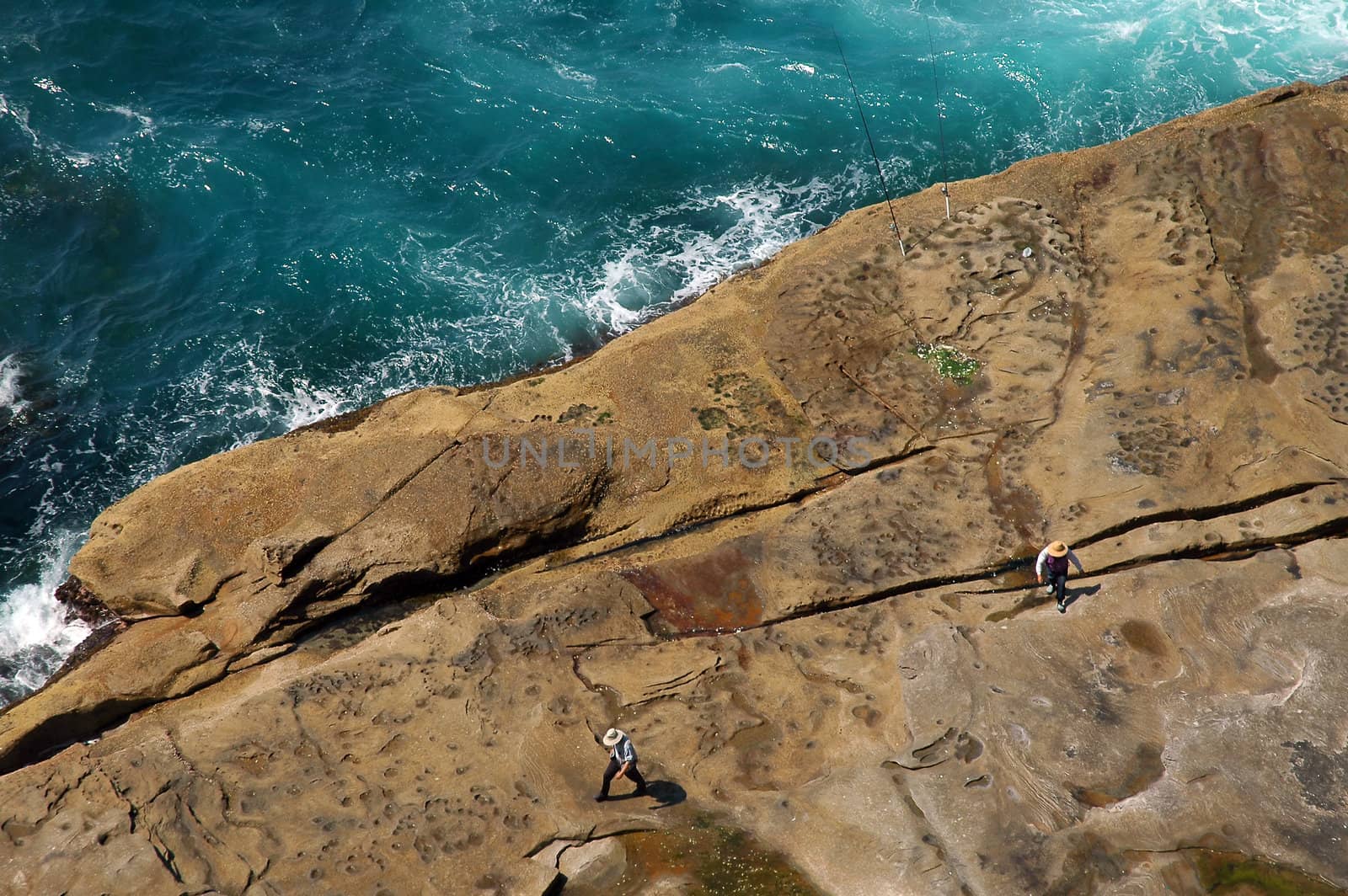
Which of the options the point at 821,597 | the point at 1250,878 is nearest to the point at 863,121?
the point at 821,597

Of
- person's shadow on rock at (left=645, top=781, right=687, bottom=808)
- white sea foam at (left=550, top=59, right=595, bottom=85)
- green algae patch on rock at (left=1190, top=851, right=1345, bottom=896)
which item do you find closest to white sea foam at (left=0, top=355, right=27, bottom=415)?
white sea foam at (left=550, top=59, right=595, bottom=85)

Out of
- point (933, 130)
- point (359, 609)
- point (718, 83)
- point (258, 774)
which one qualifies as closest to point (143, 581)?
point (359, 609)

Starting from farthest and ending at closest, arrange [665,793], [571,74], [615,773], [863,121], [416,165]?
1. [571,74]
2. [863,121]
3. [416,165]
4. [665,793]
5. [615,773]

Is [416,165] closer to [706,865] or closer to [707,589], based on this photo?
[707,589]

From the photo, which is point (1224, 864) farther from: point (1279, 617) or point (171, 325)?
point (171, 325)

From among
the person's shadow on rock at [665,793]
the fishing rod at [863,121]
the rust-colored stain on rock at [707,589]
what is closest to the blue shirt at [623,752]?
the person's shadow on rock at [665,793]

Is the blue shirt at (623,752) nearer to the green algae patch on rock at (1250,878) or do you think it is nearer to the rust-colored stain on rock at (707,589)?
the rust-colored stain on rock at (707,589)
